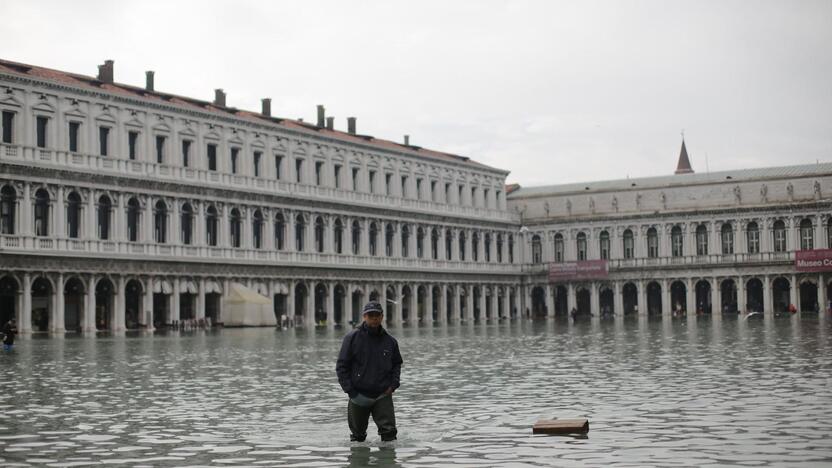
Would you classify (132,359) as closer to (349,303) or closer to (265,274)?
(265,274)

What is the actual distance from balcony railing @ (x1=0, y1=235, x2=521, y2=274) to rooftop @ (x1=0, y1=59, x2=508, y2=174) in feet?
22.9

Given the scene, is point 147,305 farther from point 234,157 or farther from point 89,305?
point 234,157

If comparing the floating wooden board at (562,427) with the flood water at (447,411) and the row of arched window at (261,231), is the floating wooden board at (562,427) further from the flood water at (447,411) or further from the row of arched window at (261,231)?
the row of arched window at (261,231)

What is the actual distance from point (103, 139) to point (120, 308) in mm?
7892

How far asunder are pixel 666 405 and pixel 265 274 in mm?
54121

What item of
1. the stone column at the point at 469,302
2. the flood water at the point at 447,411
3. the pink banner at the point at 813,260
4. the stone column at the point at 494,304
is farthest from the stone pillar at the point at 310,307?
the flood water at the point at 447,411

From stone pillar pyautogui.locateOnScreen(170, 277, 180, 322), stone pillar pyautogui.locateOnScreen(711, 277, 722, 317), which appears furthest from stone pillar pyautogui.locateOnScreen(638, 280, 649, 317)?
→ stone pillar pyautogui.locateOnScreen(170, 277, 180, 322)

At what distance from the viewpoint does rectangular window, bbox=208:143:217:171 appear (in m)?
65.3

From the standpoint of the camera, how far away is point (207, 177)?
6450cm

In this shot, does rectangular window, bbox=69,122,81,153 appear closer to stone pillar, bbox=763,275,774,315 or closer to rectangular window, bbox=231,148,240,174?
rectangular window, bbox=231,148,240,174

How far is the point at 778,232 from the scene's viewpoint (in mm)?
88500

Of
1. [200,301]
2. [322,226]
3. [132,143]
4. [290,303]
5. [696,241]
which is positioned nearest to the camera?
[132,143]

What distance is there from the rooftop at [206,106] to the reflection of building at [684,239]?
11.4 m

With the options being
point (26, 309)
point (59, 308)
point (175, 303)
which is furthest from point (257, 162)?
point (26, 309)
